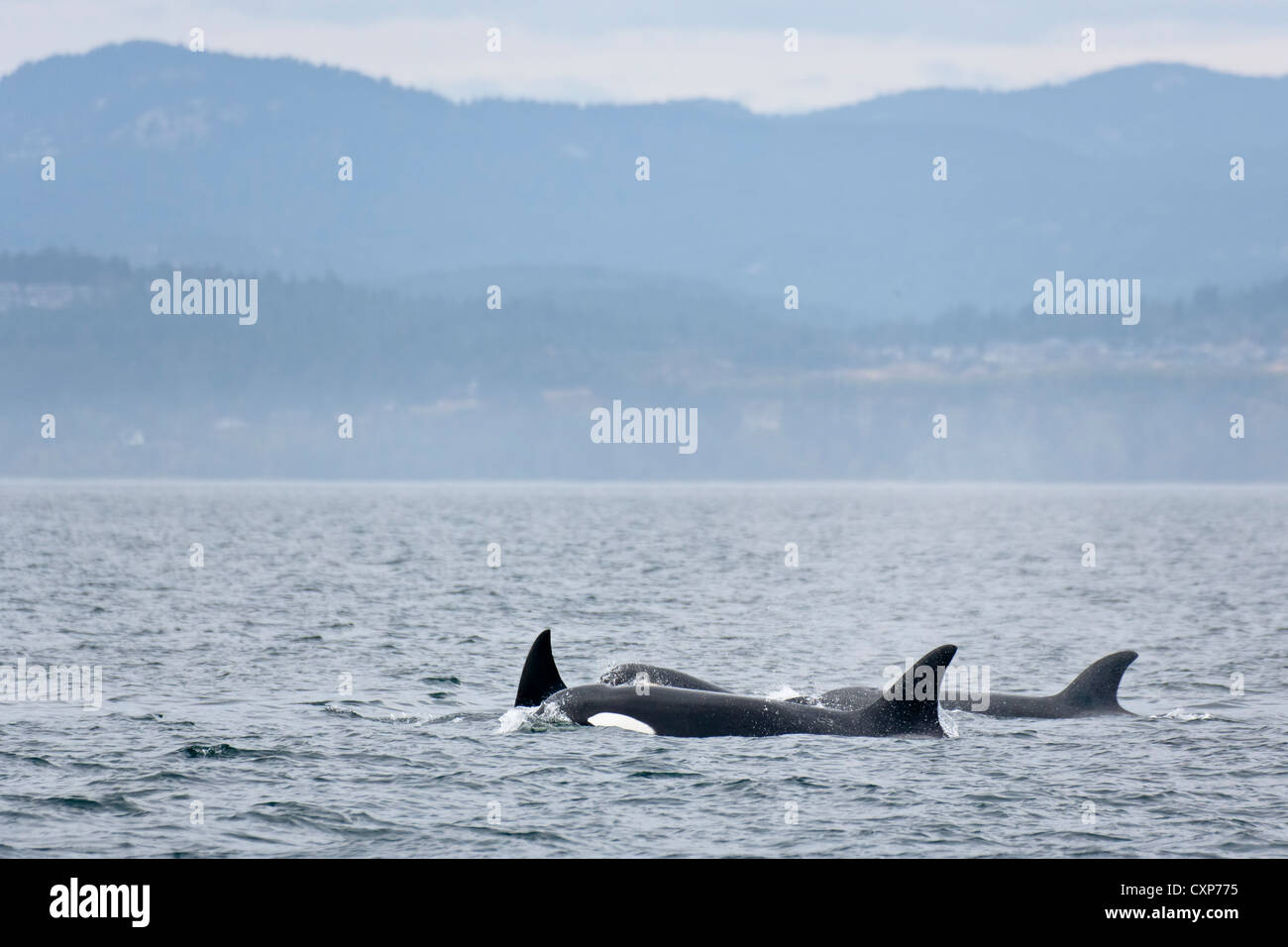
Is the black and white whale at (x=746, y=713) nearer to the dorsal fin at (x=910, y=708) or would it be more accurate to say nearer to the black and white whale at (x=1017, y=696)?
the dorsal fin at (x=910, y=708)

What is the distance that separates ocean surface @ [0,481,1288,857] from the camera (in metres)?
16.7

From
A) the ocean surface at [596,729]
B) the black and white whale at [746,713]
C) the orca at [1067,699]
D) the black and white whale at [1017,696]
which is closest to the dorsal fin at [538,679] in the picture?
the black and white whale at [746,713]

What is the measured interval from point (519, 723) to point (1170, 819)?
29.2 feet

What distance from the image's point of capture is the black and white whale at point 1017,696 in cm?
2339

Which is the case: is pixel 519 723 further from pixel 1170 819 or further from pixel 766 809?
pixel 1170 819

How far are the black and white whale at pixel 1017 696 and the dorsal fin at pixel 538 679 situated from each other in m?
1.02

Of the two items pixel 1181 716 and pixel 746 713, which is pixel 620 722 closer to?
pixel 746 713

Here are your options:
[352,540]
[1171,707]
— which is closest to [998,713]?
[1171,707]

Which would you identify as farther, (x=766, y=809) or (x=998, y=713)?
(x=998, y=713)

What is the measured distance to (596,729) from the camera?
71.5 feet

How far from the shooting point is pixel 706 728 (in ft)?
70.8

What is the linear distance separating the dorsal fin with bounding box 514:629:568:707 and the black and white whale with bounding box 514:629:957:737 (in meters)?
0.50
